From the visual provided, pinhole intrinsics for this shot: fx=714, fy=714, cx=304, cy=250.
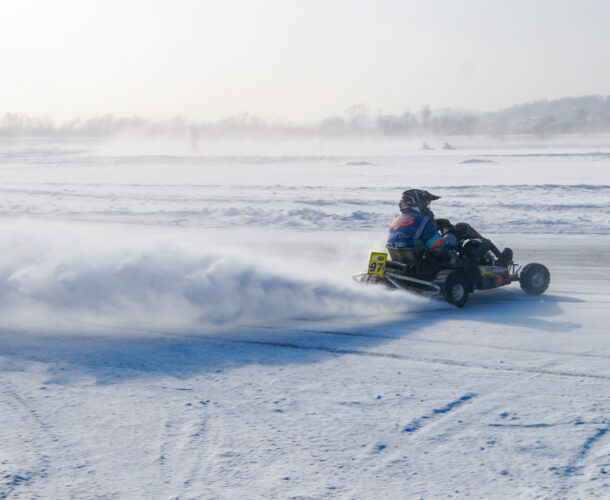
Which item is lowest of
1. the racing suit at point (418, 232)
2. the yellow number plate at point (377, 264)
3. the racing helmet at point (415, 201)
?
the yellow number plate at point (377, 264)

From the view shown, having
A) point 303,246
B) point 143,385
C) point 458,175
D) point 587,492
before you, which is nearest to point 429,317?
point 143,385

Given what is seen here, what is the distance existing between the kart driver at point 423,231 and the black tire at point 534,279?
76 centimetres

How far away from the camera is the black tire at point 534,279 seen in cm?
951

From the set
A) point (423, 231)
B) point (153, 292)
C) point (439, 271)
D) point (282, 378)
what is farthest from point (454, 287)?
point (153, 292)

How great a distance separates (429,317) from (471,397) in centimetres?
283

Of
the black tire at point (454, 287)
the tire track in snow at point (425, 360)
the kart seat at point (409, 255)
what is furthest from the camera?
the kart seat at point (409, 255)

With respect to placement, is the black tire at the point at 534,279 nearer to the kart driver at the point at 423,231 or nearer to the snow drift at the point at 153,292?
the kart driver at the point at 423,231

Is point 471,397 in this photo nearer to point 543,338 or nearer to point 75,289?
point 543,338

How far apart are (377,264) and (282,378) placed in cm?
324

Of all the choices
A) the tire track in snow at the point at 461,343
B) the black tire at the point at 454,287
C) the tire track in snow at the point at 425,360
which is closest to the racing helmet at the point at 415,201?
the black tire at the point at 454,287

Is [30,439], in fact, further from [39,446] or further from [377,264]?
[377,264]

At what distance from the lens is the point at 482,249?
9188mm

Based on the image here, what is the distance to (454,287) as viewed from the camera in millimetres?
8680

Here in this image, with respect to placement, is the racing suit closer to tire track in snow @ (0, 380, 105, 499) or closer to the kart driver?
the kart driver
